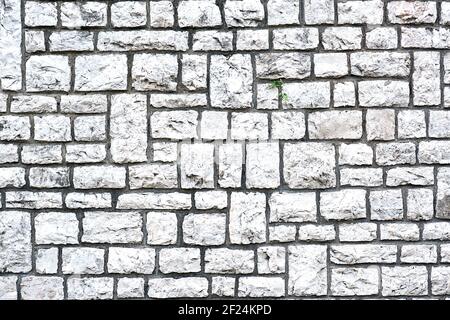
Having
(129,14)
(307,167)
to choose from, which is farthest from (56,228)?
(307,167)

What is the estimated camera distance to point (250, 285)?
4023 millimetres

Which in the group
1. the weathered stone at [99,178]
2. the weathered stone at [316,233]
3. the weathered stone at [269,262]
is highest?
the weathered stone at [99,178]

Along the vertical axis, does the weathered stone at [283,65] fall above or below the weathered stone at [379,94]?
above

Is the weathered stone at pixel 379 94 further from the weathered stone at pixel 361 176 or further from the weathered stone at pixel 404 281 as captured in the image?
the weathered stone at pixel 404 281

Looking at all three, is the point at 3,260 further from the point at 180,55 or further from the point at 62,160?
the point at 180,55

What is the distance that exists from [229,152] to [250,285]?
0.90 m

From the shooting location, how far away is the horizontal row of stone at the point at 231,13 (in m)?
4.02

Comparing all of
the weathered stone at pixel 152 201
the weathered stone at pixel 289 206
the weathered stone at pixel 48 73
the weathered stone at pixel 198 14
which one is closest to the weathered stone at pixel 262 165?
the weathered stone at pixel 289 206

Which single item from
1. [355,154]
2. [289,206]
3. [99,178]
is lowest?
[289,206]

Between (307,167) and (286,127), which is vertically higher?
(286,127)

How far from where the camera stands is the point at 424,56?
4.04 metres

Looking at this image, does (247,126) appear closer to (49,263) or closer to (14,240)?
(49,263)

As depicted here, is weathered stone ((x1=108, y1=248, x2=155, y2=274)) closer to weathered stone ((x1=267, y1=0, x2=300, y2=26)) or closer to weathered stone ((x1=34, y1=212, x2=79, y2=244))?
weathered stone ((x1=34, y1=212, x2=79, y2=244))

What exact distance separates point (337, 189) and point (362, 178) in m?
0.18
